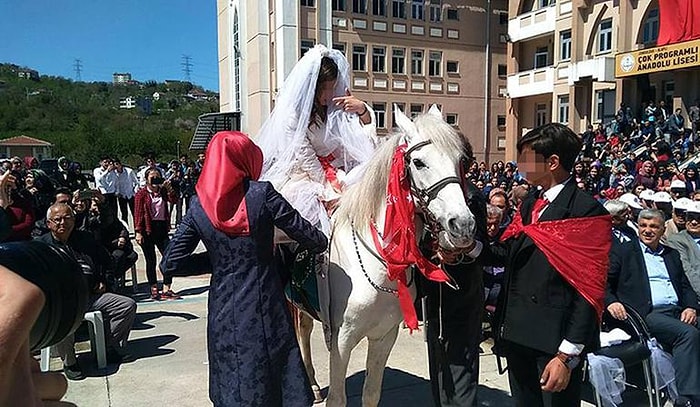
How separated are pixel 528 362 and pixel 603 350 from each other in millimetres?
1246

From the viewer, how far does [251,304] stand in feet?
8.29

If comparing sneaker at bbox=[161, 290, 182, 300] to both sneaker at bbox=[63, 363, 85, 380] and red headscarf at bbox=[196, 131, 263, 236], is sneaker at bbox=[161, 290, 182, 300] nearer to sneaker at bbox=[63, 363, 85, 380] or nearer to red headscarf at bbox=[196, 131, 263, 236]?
sneaker at bbox=[63, 363, 85, 380]

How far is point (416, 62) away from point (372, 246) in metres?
31.0

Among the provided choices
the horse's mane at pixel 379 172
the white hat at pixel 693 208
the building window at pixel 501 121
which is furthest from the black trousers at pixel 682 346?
the building window at pixel 501 121

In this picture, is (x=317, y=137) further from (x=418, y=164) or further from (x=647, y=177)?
(x=647, y=177)

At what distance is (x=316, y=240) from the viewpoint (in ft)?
8.71

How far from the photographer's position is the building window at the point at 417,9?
3247cm

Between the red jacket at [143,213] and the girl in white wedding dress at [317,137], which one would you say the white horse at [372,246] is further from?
the red jacket at [143,213]

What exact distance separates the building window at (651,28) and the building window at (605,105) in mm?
2612

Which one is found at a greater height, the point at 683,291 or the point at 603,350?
the point at 683,291

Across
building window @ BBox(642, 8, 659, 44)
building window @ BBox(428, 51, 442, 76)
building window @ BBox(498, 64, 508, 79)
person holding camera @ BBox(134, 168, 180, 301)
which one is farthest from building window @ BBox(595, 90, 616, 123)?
person holding camera @ BBox(134, 168, 180, 301)

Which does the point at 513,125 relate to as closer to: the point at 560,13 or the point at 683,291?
the point at 560,13

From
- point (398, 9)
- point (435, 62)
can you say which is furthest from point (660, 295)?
point (398, 9)

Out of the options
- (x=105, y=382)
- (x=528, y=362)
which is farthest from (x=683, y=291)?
(x=105, y=382)
